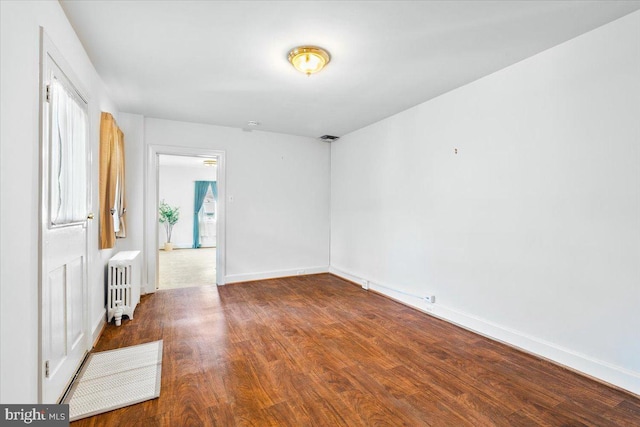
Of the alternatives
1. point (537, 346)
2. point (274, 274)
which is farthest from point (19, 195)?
point (274, 274)

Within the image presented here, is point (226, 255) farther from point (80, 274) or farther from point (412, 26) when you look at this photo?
point (412, 26)

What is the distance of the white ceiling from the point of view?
6.39ft

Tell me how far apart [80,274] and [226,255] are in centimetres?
245

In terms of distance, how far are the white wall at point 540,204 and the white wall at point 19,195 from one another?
11.2ft

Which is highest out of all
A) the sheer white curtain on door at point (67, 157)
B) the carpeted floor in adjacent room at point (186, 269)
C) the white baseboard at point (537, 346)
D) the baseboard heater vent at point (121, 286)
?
the sheer white curtain on door at point (67, 157)

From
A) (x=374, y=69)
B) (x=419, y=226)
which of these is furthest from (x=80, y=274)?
(x=419, y=226)

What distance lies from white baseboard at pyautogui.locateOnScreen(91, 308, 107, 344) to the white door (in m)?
0.19

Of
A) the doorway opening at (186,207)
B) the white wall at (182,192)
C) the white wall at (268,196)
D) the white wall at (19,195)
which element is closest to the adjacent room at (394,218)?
the white wall at (19,195)

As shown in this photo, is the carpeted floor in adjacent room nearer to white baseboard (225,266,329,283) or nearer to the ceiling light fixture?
white baseboard (225,266,329,283)

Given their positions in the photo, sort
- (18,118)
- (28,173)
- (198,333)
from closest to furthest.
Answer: (18,118) < (28,173) < (198,333)

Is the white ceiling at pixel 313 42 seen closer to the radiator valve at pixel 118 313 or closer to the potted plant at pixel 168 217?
the radiator valve at pixel 118 313

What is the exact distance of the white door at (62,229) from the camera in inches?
64.7

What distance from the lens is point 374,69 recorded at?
277 centimetres

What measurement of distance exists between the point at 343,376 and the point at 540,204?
2163 millimetres
